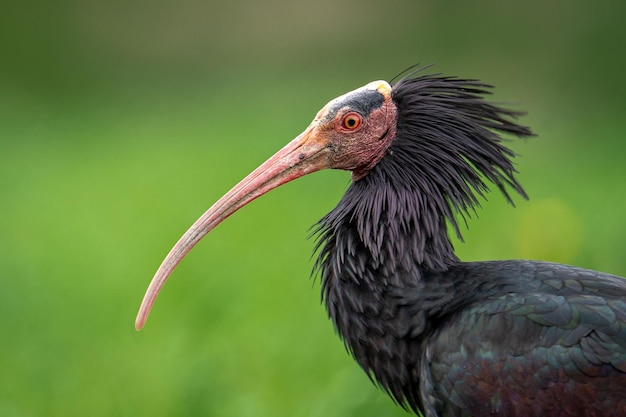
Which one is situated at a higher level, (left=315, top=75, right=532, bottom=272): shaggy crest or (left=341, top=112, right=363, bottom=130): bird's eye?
(left=341, top=112, right=363, bottom=130): bird's eye

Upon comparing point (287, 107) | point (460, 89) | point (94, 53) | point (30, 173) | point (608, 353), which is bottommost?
point (608, 353)

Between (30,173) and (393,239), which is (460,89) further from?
(30,173)

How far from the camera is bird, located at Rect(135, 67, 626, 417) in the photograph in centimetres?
381

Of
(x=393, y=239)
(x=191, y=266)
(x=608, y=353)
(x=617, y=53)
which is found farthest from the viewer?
(x=617, y=53)

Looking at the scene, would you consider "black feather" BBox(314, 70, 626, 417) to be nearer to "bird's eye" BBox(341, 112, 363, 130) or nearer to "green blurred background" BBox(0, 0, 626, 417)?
"bird's eye" BBox(341, 112, 363, 130)

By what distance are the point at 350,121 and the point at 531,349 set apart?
1.36 metres

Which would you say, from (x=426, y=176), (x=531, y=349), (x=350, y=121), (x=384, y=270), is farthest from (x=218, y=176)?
(x=531, y=349)

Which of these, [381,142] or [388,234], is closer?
[388,234]

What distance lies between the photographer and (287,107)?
14477mm

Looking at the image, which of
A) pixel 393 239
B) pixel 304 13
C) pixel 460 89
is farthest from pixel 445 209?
pixel 304 13

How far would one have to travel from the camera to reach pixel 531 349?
3.84m

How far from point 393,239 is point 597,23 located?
9.77m

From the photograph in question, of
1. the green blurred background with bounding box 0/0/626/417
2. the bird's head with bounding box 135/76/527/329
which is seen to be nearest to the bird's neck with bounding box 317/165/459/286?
the bird's head with bounding box 135/76/527/329

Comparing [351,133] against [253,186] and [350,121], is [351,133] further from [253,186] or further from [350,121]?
[253,186]
